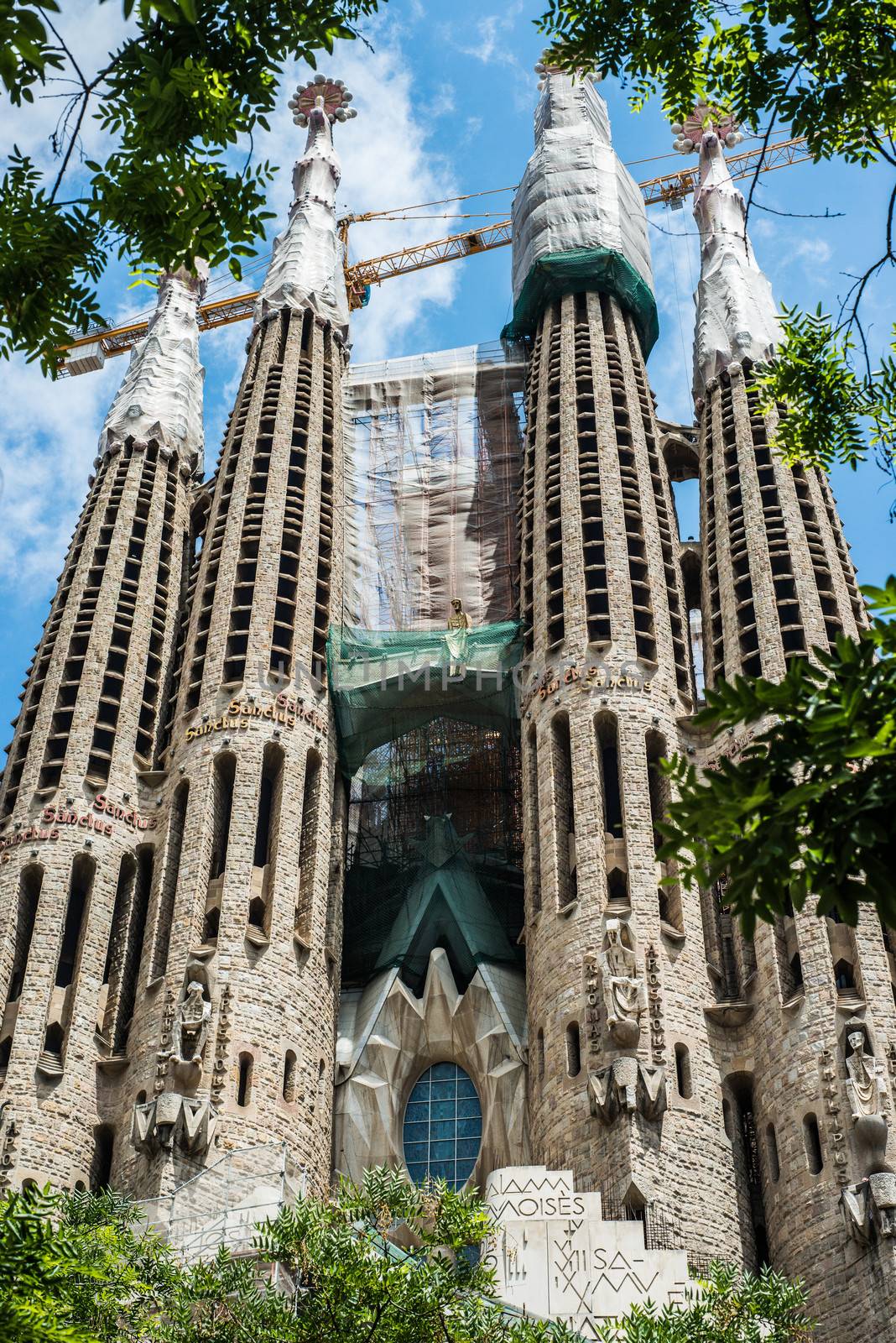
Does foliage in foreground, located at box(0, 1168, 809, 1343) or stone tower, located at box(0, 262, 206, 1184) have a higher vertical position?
stone tower, located at box(0, 262, 206, 1184)

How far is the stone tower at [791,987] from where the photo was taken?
101 feet

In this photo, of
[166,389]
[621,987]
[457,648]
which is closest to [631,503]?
[457,648]

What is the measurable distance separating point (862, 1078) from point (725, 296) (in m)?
23.2

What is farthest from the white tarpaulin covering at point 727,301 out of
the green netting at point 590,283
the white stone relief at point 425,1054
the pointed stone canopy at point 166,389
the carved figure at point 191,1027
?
the carved figure at point 191,1027

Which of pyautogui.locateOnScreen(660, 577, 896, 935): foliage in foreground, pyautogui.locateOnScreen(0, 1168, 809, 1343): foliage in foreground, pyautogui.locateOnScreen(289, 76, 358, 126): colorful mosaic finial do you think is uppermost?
pyautogui.locateOnScreen(289, 76, 358, 126): colorful mosaic finial

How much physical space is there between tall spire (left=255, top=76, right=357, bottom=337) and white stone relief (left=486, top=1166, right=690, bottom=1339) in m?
27.6

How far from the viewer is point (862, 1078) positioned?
3228cm

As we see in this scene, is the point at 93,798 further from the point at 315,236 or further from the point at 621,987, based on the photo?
the point at 315,236

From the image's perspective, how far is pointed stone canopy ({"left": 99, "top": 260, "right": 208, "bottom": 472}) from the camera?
159 feet

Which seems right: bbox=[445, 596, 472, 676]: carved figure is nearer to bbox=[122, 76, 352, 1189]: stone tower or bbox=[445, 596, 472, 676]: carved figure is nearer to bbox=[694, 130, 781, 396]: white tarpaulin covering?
bbox=[122, 76, 352, 1189]: stone tower

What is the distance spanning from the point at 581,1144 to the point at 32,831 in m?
12.5

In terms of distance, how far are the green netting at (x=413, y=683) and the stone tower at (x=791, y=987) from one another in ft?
15.0

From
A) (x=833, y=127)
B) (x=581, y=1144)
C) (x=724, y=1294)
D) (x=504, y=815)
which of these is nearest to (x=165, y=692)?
(x=504, y=815)

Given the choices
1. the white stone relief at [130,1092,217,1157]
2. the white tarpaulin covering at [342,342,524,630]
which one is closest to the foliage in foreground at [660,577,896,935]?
the white stone relief at [130,1092,217,1157]
